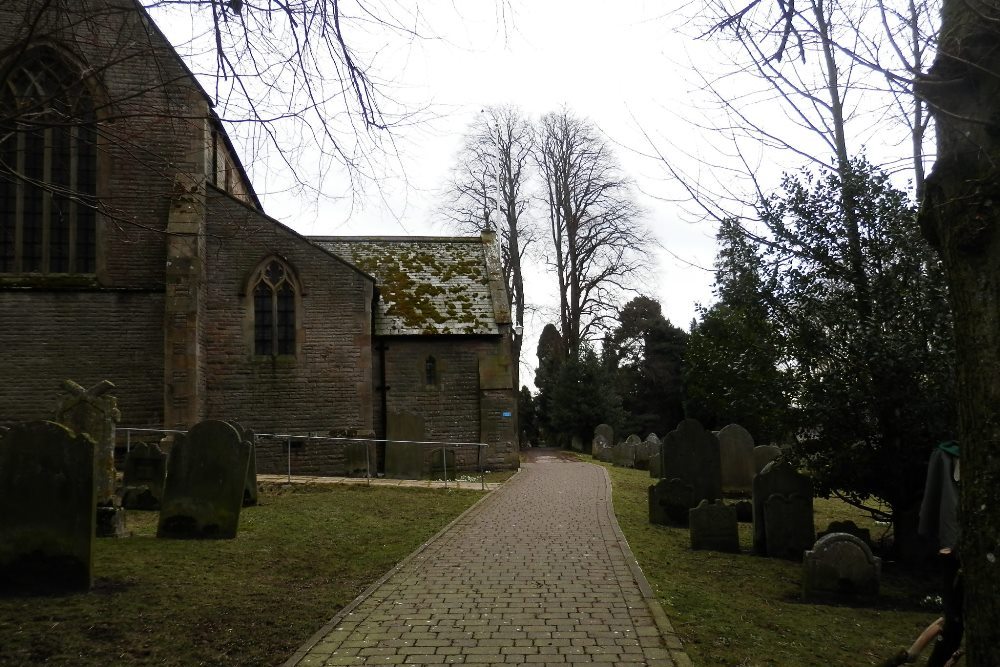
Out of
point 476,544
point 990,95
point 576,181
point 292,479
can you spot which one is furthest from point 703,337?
point 576,181

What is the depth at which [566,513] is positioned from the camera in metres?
13.0

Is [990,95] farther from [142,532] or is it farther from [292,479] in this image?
[292,479]

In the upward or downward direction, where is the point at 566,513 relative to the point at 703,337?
downward

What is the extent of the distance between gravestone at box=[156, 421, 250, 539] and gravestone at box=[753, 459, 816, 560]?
6686 mm

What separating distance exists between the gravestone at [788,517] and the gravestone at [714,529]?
1.26 ft

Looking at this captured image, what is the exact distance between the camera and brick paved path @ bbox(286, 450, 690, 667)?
5273 mm

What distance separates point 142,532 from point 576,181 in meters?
29.6

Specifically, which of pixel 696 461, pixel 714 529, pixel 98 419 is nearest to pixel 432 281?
pixel 696 461

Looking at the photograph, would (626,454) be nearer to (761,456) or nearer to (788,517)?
(761,456)

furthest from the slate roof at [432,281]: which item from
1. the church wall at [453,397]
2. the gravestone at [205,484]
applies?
the gravestone at [205,484]

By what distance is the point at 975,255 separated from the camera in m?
3.82

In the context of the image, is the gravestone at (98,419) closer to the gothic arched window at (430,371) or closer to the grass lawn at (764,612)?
the grass lawn at (764,612)

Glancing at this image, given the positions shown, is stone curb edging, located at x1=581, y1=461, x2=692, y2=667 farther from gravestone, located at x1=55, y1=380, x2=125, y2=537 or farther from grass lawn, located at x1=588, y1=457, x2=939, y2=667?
gravestone, located at x1=55, y1=380, x2=125, y2=537

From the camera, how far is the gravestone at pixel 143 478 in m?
12.4
